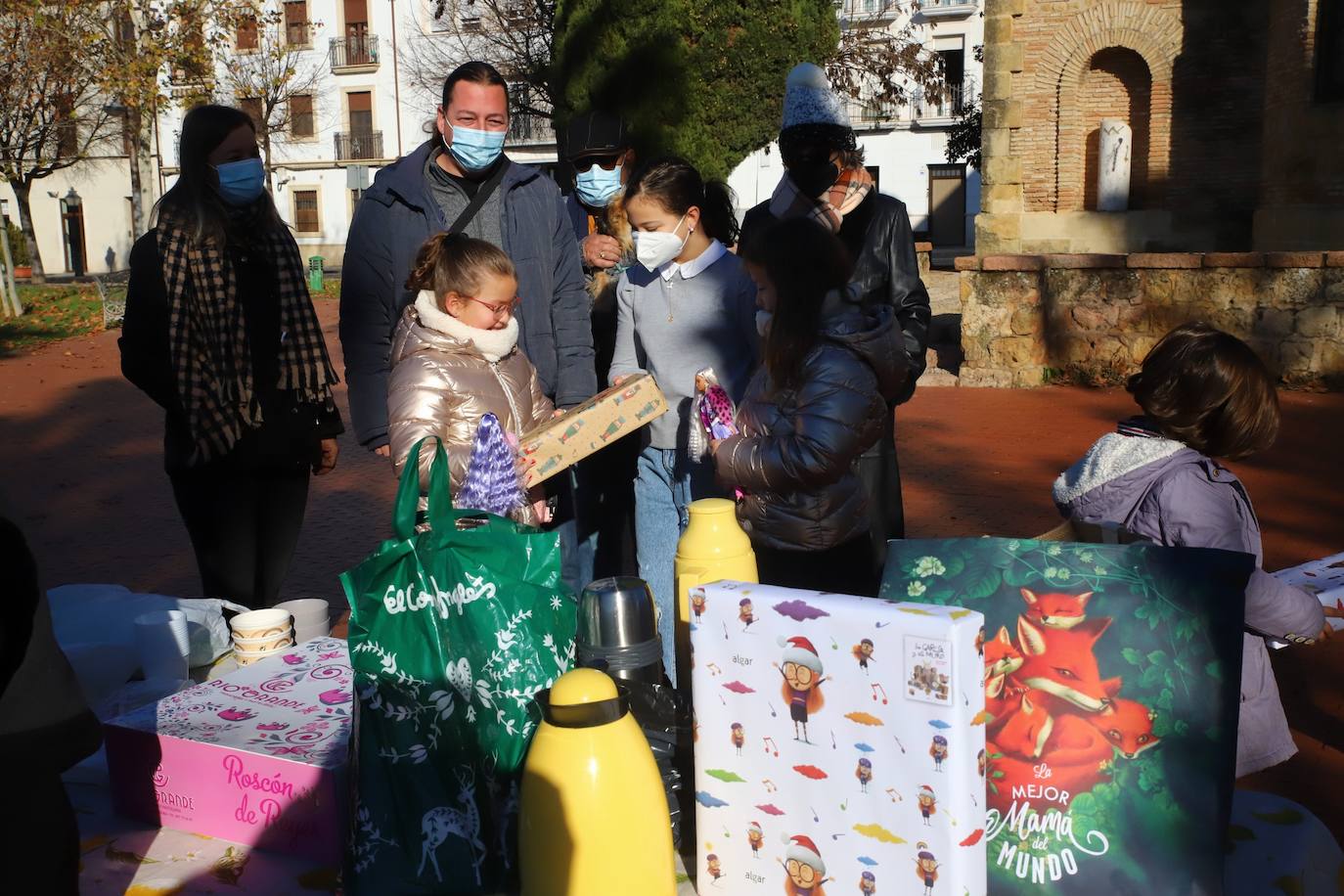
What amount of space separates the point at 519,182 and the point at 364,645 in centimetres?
193

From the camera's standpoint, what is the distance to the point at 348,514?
25.7 feet

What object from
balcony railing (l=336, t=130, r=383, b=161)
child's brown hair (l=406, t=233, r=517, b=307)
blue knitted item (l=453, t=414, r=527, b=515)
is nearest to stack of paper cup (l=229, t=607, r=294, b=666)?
blue knitted item (l=453, t=414, r=527, b=515)

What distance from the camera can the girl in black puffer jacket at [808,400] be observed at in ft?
8.82

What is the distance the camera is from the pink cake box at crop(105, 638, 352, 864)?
6.59 feet

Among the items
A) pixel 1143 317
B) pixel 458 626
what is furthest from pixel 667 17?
pixel 458 626

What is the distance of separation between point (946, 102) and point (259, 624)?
43.0m

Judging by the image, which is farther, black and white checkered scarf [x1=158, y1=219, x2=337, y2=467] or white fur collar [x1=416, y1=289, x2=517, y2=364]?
Result: black and white checkered scarf [x1=158, y1=219, x2=337, y2=467]

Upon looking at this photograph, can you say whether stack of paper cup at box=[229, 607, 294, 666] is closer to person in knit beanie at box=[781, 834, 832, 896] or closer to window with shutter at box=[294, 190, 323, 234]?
person in knit beanie at box=[781, 834, 832, 896]

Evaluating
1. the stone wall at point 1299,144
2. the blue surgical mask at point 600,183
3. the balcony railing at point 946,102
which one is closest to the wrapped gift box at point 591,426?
the blue surgical mask at point 600,183

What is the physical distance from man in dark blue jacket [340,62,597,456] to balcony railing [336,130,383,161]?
4320 centimetres

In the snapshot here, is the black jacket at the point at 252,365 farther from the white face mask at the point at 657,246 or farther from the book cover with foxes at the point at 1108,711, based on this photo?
the book cover with foxes at the point at 1108,711

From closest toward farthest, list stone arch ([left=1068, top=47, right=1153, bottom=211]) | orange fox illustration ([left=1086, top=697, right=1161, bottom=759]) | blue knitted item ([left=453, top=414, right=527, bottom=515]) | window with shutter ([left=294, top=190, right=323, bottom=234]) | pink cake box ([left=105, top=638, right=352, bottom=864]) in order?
orange fox illustration ([left=1086, top=697, right=1161, bottom=759]) < pink cake box ([left=105, top=638, right=352, bottom=864]) < blue knitted item ([left=453, top=414, right=527, bottom=515]) < stone arch ([left=1068, top=47, right=1153, bottom=211]) < window with shutter ([left=294, top=190, right=323, bottom=234])

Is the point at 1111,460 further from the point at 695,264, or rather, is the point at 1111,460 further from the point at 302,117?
the point at 302,117

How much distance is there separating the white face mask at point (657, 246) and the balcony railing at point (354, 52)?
43.5 metres
